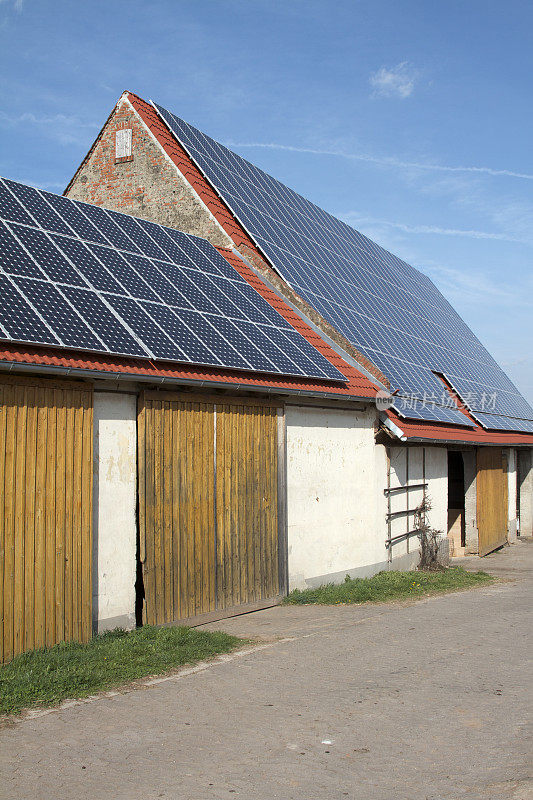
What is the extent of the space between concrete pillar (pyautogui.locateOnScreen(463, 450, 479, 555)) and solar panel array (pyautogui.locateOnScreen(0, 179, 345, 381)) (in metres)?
8.17

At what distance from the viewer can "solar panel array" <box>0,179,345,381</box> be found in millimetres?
8539

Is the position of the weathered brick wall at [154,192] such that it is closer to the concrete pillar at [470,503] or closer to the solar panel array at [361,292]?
the solar panel array at [361,292]

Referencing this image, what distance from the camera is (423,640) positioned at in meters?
9.15

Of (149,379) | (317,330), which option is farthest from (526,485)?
(149,379)

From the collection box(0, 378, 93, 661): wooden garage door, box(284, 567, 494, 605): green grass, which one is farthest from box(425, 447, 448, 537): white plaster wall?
box(0, 378, 93, 661): wooden garage door

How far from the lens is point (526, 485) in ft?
89.0

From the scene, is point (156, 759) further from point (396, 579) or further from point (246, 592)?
point (396, 579)

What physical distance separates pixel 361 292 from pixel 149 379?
38.5 feet

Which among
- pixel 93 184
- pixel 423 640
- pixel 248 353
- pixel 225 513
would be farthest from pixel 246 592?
pixel 93 184

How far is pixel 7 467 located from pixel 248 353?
14.7 ft

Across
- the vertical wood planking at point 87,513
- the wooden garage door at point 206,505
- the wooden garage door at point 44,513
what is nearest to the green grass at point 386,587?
the wooden garage door at point 206,505

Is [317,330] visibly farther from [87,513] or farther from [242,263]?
[87,513]

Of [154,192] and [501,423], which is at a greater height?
[154,192]

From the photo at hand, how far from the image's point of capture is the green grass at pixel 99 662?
21.6 feet
